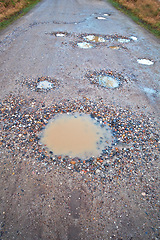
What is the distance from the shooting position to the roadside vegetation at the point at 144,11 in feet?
41.3

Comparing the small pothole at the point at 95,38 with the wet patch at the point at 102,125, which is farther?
the small pothole at the point at 95,38

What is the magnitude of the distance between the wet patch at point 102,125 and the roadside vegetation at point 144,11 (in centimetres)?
929

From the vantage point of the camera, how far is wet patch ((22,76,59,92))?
622 cm

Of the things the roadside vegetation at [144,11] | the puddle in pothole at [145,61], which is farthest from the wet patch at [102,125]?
the roadside vegetation at [144,11]

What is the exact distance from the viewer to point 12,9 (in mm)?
14344

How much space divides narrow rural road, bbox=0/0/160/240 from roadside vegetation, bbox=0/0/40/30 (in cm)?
363

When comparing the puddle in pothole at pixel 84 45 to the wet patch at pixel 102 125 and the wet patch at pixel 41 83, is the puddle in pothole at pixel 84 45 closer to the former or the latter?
the wet patch at pixel 41 83

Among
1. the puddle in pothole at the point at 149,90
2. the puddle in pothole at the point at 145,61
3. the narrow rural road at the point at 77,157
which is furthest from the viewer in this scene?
the puddle in pothole at the point at 145,61

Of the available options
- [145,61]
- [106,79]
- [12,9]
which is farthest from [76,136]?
[12,9]

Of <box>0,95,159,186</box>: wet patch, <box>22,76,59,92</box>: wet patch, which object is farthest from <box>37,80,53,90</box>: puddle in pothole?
<box>0,95,159,186</box>: wet patch

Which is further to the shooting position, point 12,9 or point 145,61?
point 12,9

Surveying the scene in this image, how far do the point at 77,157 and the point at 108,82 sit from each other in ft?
12.5

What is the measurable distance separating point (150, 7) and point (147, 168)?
58.7ft

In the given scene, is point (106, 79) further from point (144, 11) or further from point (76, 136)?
point (144, 11)
